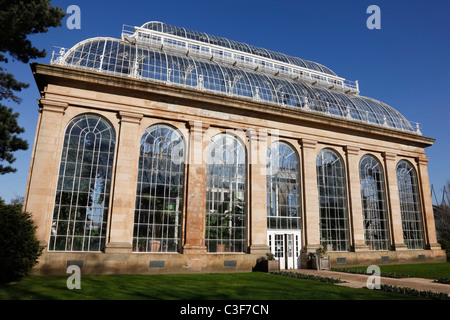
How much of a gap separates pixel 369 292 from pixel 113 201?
1399 cm

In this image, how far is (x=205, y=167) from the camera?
2088 cm

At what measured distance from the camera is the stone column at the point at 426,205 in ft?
92.3

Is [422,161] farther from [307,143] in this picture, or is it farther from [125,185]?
[125,185]

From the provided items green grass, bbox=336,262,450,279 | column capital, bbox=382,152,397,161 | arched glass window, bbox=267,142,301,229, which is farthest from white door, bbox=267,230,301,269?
column capital, bbox=382,152,397,161

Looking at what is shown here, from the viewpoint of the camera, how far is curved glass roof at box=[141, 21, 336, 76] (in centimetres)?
2708

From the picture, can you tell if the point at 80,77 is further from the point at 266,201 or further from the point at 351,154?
the point at 351,154

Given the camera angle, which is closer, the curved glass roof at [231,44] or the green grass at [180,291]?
the green grass at [180,291]

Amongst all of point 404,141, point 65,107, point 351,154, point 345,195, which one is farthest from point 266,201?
point 404,141

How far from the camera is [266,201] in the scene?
2211 cm

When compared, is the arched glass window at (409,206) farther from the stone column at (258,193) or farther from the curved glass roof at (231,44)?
the stone column at (258,193)

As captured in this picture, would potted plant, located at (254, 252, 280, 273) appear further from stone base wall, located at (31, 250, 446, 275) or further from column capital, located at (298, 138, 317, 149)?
column capital, located at (298, 138, 317, 149)

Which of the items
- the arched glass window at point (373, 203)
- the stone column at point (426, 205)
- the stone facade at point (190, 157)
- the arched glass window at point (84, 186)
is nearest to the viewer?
the arched glass window at point (84, 186)

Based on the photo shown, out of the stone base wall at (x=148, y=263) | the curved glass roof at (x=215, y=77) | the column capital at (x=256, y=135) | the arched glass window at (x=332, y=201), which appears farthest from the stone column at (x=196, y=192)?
the arched glass window at (x=332, y=201)

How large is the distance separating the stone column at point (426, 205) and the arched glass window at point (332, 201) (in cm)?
938
